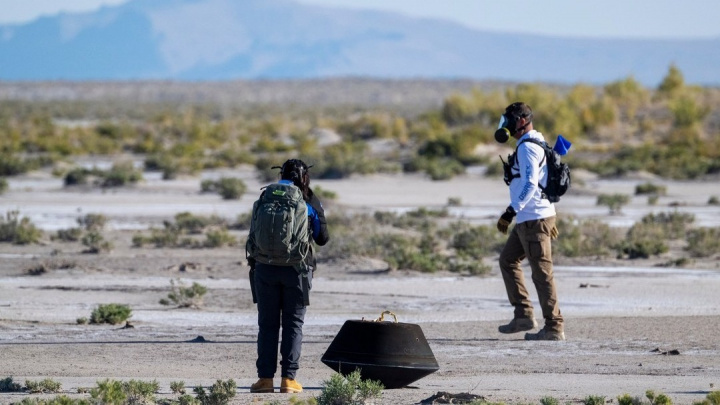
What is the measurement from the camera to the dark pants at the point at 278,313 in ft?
29.7

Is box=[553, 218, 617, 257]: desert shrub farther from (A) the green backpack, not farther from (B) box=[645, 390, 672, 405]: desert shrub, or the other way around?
(B) box=[645, 390, 672, 405]: desert shrub

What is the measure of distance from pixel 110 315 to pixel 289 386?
4443 millimetres

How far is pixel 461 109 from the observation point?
5600 centimetres

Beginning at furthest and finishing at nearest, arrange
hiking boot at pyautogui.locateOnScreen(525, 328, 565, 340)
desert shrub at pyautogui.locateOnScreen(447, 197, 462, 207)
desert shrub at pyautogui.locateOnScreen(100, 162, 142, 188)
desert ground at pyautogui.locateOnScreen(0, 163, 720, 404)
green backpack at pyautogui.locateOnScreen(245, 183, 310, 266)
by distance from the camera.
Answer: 1. desert shrub at pyautogui.locateOnScreen(100, 162, 142, 188)
2. desert shrub at pyautogui.locateOnScreen(447, 197, 462, 207)
3. hiking boot at pyautogui.locateOnScreen(525, 328, 565, 340)
4. desert ground at pyautogui.locateOnScreen(0, 163, 720, 404)
5. green backpack at pyautogui.locateOnScreen(245, 183, 310, 266)

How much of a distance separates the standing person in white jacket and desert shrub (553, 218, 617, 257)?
24.7 ft

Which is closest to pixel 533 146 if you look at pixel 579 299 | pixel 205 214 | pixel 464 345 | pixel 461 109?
pixel 464 345

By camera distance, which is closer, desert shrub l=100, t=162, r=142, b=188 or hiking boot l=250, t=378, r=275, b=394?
hiking boot l=250, t=378, r=275, b=394

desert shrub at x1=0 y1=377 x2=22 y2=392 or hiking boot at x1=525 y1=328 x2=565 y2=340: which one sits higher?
hiking boot at x1=525 y1=328 x2=565 y2=340

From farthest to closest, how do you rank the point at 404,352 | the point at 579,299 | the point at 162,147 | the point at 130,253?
the point at 162,147 < the point at 130,253 < the point at 579,299 < the point at 404,352

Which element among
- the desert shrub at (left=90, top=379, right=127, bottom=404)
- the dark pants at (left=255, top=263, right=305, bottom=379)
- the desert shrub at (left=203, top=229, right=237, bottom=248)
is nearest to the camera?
the desert shrub at (left=90, top=379, right=127, bottom=404)

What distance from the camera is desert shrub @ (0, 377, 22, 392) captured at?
906 cm

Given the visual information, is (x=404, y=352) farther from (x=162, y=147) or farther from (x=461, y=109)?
(x=461, y=109)

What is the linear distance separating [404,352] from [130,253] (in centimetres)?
1153

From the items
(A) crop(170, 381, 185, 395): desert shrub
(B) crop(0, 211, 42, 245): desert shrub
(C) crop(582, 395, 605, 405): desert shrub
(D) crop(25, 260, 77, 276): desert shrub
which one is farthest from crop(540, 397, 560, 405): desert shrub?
(B) crop(0, 211, 42, 245): desert shrub
